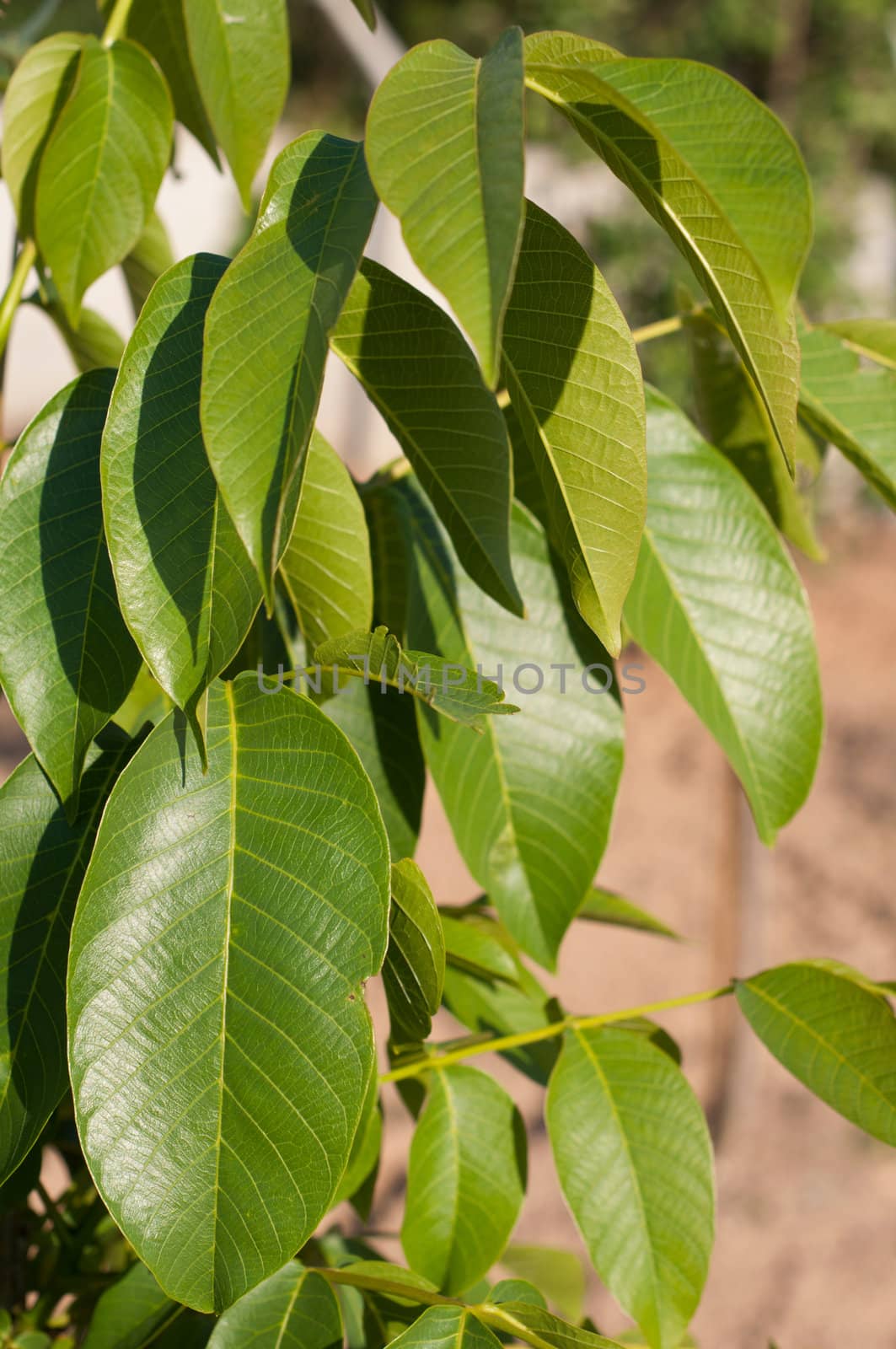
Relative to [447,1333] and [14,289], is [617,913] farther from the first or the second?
[14,289]

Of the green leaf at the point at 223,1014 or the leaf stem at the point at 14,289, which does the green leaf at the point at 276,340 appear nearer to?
the green leaf at the point at 223,1014

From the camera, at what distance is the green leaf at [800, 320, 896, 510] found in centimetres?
67

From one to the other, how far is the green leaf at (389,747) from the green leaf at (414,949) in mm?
131

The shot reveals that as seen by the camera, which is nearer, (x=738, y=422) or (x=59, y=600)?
(x=59, y=600)

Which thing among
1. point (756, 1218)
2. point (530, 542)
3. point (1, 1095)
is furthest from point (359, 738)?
point (756, 1218)

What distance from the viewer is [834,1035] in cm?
63

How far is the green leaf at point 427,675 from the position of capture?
45 cm

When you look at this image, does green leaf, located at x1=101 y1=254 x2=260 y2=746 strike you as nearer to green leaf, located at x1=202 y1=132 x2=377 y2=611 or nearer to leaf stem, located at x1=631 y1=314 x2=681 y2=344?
green leaf, located at x1=202 y1=132 x2=377 y2=611

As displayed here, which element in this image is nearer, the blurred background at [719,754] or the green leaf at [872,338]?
the green leaf at [872,338]

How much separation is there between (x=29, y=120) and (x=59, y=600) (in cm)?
38

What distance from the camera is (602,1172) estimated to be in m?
0.65

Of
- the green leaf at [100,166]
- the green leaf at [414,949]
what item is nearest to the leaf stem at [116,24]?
the green leaf at [100,166]

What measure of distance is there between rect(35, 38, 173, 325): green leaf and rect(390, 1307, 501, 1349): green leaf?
0.55 m

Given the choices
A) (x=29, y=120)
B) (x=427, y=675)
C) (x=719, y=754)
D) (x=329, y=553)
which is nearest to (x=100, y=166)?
(x=29, y=120)
